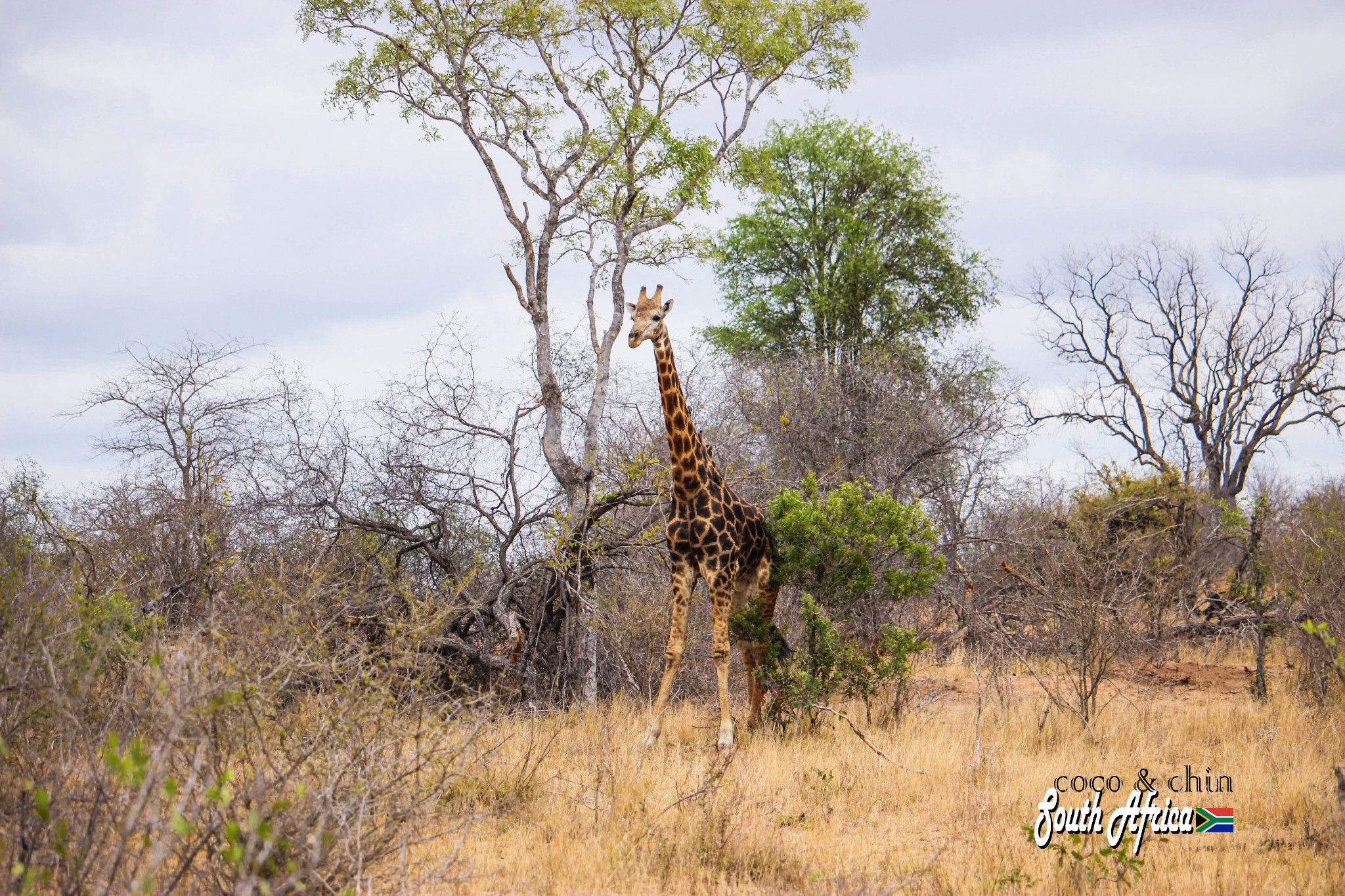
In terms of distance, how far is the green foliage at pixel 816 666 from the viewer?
29.6ft

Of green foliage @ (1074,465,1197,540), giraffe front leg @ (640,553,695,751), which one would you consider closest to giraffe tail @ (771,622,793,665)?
giraffe front leg @ (640,553,695,751)

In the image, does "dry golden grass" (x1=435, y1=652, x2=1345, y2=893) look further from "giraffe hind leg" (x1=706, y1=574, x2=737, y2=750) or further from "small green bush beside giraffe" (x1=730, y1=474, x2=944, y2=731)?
"giraffe hind leg" (x1=706, y1=574, x2=737, y2=750)

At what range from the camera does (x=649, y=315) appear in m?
8.88

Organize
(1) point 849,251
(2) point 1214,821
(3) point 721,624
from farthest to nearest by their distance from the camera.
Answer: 1. (1) point 849,251
2. (3) point 721,624
3. (2) point 1214,821

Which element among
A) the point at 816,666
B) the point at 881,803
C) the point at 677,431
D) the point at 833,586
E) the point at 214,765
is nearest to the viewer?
the point at 214,765

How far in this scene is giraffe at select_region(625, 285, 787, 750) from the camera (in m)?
8.72

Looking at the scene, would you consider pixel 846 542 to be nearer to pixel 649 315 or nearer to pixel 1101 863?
pixel 649 315

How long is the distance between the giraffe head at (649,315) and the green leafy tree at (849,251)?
1682 centimetres

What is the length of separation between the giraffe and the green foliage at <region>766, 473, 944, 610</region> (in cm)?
25

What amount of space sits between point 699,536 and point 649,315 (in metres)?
1.98

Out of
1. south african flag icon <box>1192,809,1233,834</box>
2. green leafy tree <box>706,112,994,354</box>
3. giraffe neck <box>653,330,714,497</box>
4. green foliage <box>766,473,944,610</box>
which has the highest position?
green leafy tree <box>706,112,994,354</box>

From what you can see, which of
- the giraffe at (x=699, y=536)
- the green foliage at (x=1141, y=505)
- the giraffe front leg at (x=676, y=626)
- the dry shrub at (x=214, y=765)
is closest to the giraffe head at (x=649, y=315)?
the giraffe at (x=699, y=536)

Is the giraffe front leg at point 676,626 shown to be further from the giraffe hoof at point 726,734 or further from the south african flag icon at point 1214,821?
the south african flag icon at point 1214,821

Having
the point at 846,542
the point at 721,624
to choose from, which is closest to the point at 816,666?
the point at 721,624
